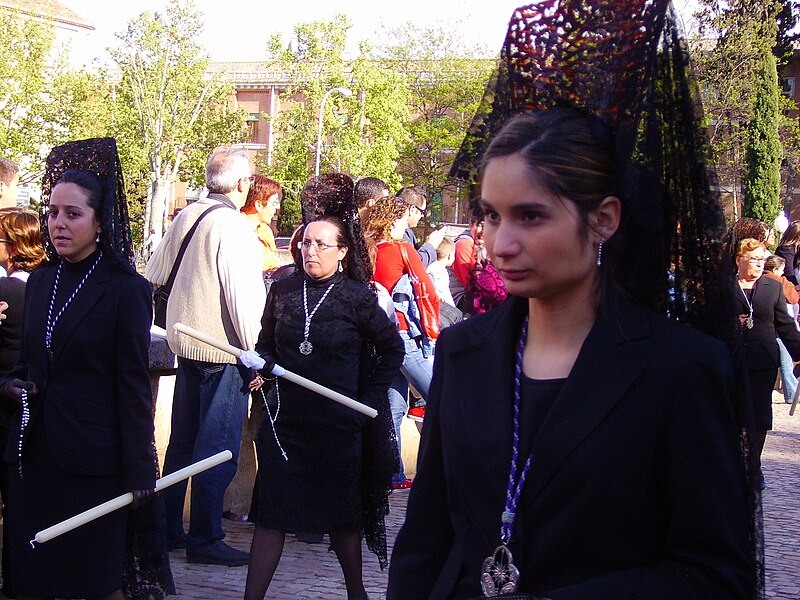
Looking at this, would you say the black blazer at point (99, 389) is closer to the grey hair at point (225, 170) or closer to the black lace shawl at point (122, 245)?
the black lace shawl at point (122, 245)

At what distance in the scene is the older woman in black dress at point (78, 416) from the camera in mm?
4203

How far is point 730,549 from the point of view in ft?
6.30

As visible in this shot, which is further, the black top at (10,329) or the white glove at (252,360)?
the white glove at (252,360)

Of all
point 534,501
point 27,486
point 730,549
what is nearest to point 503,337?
point 534,501

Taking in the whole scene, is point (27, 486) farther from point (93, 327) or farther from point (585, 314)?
point (585, 314)

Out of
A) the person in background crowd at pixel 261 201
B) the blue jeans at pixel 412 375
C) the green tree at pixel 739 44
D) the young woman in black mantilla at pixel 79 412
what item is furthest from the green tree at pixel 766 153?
the young woman in black mantilla at pixel 79 412

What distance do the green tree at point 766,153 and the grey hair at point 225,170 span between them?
33.0m

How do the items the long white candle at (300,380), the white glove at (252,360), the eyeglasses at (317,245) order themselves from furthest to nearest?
the eyeglasses at (317,245)
the white glove at (252,360)
the long white candle at (300,380)

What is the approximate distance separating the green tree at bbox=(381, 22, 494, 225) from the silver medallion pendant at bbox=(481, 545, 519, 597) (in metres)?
52.0

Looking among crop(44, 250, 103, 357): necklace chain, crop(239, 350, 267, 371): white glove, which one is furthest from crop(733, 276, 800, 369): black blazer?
crop(44, 250, 103, 357): necklace chain

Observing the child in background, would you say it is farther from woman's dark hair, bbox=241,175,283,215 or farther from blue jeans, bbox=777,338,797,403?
blue jeans, bbox=777,338,797,403

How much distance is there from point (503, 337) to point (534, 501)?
0.35m

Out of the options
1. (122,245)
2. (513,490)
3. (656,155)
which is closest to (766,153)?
(122,245)

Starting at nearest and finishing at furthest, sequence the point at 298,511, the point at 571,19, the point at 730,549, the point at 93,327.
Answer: the point at 730,549, the point at 571,19, the point at 93,327, the point at 298,511
